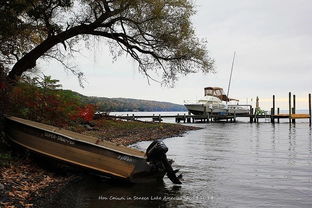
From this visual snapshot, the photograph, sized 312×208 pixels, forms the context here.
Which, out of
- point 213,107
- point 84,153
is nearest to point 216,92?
point 213,107

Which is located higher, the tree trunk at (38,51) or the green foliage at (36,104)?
the tree trunk at (38,51)

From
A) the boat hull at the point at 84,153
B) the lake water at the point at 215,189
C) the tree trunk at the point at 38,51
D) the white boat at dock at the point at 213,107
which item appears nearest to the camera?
the lake water at the point at 215,189

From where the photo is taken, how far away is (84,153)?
443 inches

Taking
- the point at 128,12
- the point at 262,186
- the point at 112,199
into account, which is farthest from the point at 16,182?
the point at 128,12

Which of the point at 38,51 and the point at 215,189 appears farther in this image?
the point at 38,51

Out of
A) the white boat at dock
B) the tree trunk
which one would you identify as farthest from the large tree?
the white boat at dock

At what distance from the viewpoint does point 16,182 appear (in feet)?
31.7

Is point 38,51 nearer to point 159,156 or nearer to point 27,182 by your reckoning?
→ point 159,156

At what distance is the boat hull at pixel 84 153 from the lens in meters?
11.2

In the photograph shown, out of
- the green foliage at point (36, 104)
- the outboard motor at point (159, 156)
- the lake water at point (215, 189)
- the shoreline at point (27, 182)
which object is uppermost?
the green foliage at point (36, 104)

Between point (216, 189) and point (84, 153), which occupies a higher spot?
point (84, 153)

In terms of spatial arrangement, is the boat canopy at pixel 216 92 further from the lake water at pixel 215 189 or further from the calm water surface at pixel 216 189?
the lake water at pixel 215 189

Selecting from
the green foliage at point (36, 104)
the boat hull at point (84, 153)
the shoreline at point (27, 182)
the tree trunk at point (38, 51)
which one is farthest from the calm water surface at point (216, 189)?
the tree trunk at point (38, 51)

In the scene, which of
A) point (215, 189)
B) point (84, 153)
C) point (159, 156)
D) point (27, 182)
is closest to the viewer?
point (27, 182)
